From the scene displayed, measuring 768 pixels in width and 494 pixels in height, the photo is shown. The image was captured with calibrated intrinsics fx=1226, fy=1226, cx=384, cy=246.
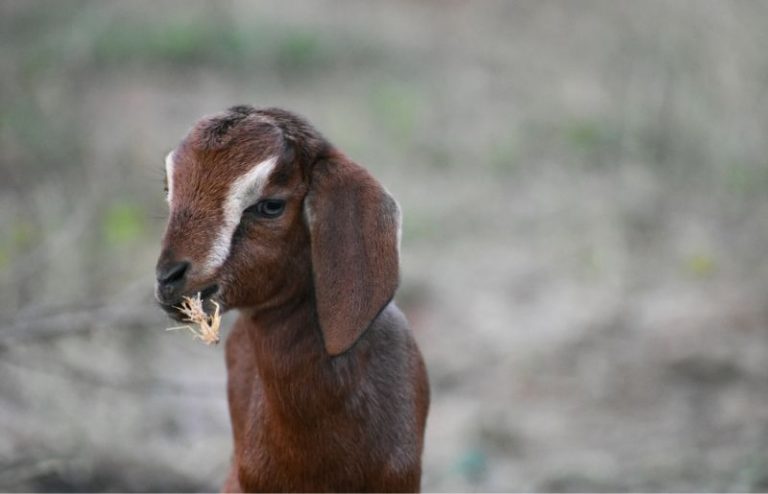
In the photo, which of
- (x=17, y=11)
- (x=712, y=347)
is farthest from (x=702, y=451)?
(x=17, y=11)

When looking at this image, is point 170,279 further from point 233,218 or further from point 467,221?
point 467,221

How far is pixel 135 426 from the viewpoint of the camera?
6.37 m

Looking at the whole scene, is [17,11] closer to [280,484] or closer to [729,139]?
[729,139]

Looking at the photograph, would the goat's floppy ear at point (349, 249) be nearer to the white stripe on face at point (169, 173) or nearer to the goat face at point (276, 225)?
the goat face at point (276, 225)

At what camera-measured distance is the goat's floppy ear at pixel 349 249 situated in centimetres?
286

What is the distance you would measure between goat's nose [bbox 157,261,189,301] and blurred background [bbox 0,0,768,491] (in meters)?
1.86

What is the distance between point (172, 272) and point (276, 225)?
0.30m

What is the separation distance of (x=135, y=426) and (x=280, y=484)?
139 inches

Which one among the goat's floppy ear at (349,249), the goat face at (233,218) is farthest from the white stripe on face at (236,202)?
the goat's floppy ear at (349,249)

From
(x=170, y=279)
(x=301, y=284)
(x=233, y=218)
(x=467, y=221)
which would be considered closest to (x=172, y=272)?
(x=170, y=279)

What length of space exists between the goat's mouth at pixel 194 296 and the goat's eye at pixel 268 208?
0.67 feet

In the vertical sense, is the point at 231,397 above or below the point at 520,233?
above

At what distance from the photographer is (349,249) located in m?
2.90

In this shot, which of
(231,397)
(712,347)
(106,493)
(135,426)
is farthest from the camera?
(712,347)
